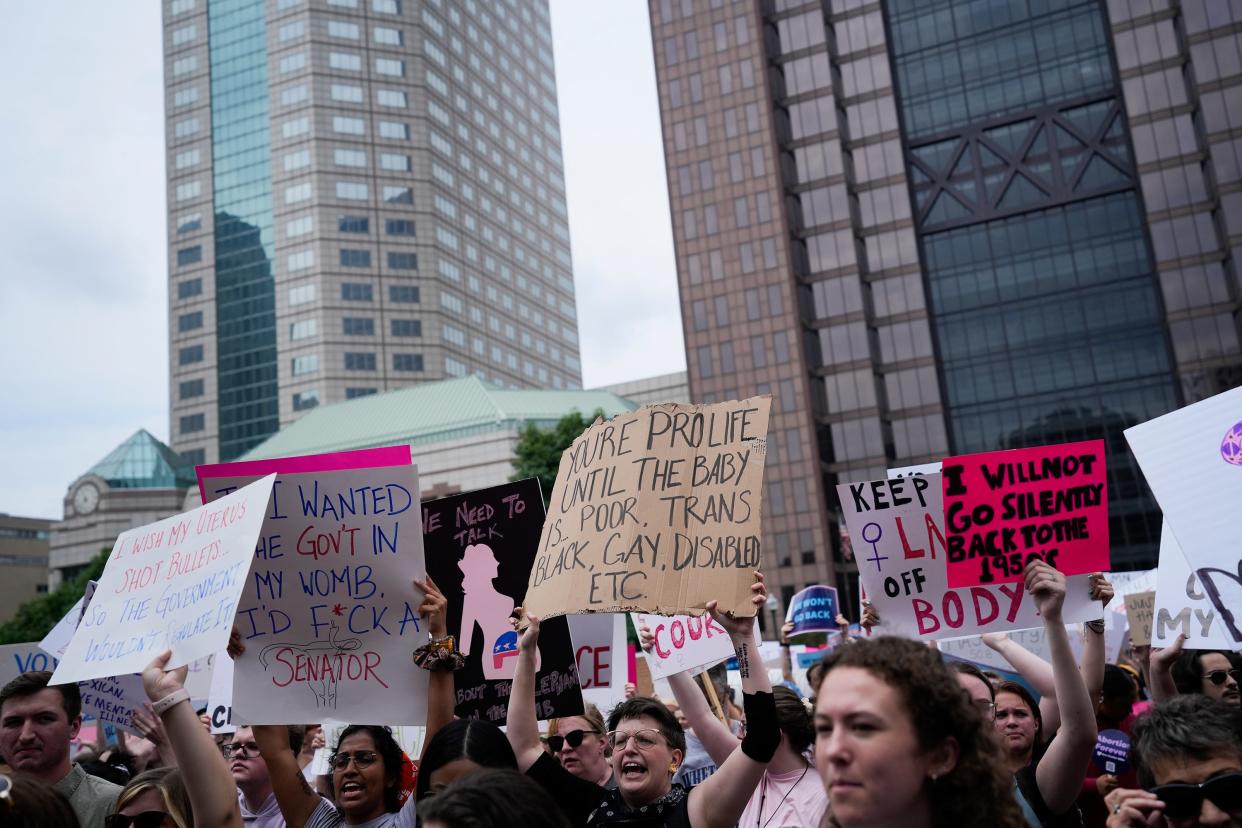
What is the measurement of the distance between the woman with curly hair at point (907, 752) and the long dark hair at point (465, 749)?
5.46 feet

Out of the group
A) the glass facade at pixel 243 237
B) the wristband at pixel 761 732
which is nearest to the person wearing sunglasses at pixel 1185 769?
the wristband at pixel 761 732

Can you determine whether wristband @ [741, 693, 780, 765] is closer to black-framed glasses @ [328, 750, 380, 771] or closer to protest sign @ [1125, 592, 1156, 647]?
black-framed glasses @ [328, 750, 380, 771]

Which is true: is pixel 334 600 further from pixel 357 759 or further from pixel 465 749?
pixel 465 749

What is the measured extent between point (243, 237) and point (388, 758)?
A: 96.5 metres

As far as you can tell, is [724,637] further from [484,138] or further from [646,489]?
[484,138]

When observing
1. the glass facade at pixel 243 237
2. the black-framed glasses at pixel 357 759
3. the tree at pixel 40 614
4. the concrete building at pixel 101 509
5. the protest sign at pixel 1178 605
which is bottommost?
the black-framed glasses at pixel 357 759

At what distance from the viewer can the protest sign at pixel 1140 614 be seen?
311 inches

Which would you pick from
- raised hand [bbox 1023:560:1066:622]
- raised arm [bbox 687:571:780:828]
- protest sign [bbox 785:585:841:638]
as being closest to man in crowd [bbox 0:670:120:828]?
raised arm [bbox 687:571:780:828]

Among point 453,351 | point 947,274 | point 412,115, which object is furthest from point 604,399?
point 412,115

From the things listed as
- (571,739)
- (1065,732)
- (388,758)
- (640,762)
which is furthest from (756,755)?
(571,739)

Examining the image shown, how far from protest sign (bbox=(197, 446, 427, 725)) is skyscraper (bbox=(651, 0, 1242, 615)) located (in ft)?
177

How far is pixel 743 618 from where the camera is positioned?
3994 millimetres

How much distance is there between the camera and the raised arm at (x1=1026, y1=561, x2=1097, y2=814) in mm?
3889

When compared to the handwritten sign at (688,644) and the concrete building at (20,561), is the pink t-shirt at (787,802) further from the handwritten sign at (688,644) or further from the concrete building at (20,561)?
the concrete building at (20,561)
